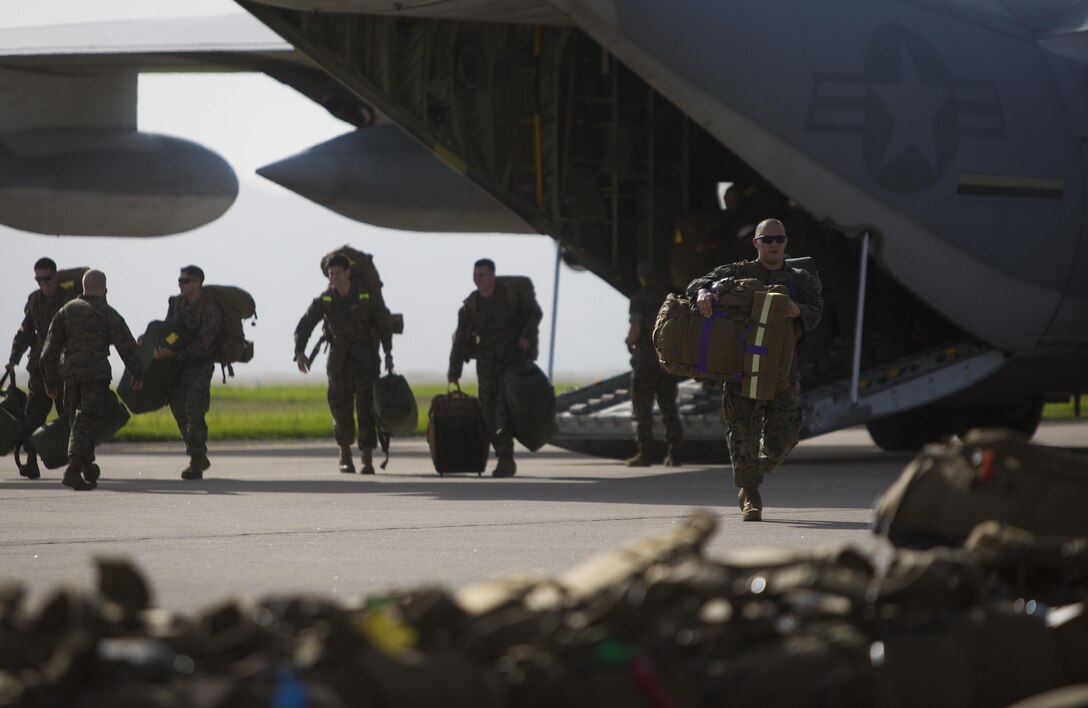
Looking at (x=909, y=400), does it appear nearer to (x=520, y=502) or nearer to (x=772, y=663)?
(x=520, y=502)

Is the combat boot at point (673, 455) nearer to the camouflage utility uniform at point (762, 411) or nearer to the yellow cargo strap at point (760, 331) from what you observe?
the camouflage utility uniform at point (762, 411)

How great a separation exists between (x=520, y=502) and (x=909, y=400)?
5.03m

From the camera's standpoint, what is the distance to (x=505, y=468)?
1451cm

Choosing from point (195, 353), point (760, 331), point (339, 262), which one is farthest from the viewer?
point (339, 262)

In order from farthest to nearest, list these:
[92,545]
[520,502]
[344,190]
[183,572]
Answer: [344,190] → [520,502] → [92,545] → [183,572]

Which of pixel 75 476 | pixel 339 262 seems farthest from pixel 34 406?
pixel 339 262

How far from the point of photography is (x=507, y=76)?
15.8m

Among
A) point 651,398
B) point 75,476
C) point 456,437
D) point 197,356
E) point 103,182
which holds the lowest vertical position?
point 75,476

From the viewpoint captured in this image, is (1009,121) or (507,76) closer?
(1009,121)

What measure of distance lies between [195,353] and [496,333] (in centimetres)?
265

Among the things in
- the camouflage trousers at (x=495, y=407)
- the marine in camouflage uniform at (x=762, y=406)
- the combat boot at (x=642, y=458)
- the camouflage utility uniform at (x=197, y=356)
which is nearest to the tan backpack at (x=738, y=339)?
the marine in camouflage uniform at (x=762, y=406)

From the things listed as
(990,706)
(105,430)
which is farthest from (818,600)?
(105,430)

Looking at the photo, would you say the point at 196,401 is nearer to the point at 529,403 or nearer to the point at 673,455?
the point at 529,403

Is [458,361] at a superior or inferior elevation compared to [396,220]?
inferior
